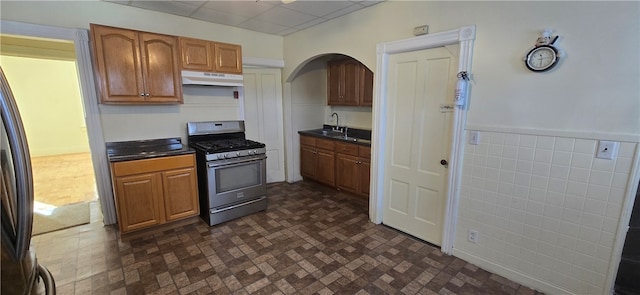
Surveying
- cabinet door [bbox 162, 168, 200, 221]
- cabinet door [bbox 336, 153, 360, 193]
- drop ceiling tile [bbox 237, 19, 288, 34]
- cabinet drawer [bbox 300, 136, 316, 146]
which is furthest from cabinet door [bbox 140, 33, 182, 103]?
cabinet door [bbox 336, 153, 360, 193]

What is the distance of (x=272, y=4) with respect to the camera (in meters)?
2.83

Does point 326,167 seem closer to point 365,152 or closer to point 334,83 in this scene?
point 365,152

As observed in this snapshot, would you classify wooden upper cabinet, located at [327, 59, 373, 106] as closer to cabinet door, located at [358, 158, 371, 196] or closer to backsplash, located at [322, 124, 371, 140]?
backsplash, located at [322, 124, 371, 140]

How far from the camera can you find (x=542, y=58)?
183cm

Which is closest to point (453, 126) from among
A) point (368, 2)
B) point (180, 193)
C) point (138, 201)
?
point (368, 2)

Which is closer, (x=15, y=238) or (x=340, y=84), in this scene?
(x=15, y=238)

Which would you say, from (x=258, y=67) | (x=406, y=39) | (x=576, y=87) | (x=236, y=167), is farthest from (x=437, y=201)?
(x=258, y=67)

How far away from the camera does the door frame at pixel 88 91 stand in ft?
8.08

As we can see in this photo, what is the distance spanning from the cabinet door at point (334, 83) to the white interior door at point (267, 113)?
0.81 m

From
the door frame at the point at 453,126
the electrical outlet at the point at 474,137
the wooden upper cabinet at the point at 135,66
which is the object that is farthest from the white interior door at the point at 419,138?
the wooden upper cabinet at the point at 135,66

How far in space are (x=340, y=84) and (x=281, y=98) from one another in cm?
98

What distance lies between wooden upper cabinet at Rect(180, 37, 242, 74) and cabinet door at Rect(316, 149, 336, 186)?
66.9 inches

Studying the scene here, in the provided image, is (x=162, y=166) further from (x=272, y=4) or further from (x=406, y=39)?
(x=406, y=39)

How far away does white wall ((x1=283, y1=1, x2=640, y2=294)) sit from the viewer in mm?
1624
